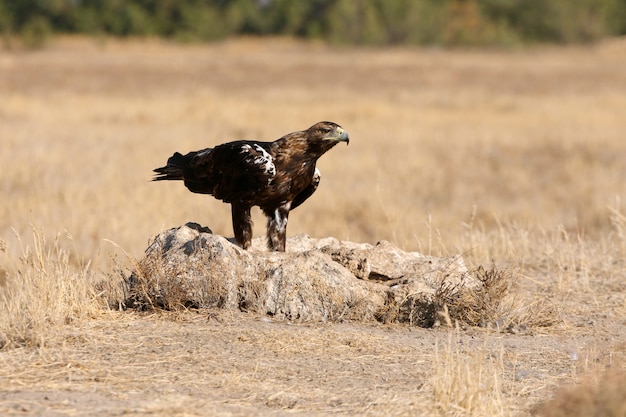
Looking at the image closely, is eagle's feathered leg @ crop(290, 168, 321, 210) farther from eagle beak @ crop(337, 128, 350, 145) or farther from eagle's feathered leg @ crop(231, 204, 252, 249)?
eagle beak @ crop(337, 128, 350, 145)

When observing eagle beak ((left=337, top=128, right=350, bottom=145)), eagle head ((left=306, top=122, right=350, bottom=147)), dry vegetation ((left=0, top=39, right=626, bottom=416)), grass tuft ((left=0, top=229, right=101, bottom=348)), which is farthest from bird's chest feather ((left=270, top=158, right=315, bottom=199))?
grass tuft ((left=0, top=229, right=101, bottom=348))

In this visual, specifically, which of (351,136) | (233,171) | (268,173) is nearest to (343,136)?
(268,173)

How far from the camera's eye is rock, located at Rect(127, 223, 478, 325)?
701 cm

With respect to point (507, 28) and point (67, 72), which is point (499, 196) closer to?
point (67, 72)

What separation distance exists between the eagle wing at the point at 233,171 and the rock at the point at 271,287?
41cm

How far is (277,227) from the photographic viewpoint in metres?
7.65

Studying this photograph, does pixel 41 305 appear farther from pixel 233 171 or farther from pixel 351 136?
pixel 351 136

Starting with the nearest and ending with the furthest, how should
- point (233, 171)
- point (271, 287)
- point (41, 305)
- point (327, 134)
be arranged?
point (41, 305) → point (271, 287) → point (327, 134) → point (233, 171)

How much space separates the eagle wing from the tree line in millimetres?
62780

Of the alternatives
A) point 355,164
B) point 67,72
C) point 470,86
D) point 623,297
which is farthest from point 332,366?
point 67,72

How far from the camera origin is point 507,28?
80312 mm

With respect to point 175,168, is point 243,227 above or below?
below

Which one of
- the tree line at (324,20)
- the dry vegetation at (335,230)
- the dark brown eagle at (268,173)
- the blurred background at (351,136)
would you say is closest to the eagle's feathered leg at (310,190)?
the dark brown eagle at (268,173)

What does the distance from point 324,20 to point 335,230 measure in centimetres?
6648
